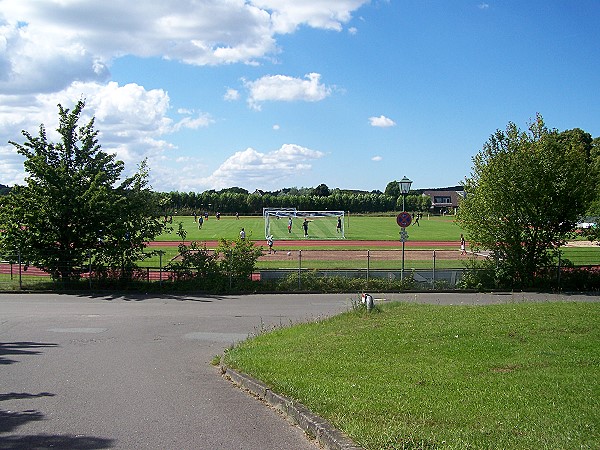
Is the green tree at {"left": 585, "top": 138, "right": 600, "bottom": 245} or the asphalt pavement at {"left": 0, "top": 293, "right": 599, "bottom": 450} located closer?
the asphalt pavement at {"left": 0, "top": 293, "right": 599, "bottom": 450}

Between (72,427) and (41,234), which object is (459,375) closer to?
(72,427)

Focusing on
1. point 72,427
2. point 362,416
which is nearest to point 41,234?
point 72,427

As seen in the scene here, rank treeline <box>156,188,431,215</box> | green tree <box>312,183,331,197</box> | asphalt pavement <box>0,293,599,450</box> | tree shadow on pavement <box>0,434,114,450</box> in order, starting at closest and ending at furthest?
1. tree shadow on pavement <box>0,434,114,450</box>
2. asphalt pavement <box>0,293,599,450</box>
3. treeline <box>156,188,431,215</box>
4. green tree <box>312,183,331,197</box>

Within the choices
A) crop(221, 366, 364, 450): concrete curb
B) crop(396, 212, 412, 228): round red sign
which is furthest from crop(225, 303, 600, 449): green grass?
crop(396, 212, 412, 228): round red sign

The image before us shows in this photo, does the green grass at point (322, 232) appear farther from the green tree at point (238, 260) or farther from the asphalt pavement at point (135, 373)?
the asphalt pavement at point (135, 373)

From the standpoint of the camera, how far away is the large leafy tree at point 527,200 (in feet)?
77.8

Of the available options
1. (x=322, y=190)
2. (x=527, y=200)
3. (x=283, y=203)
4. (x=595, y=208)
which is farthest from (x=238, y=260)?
(x=322, y=190)

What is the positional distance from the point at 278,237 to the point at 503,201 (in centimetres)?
3475

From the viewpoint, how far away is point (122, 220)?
23797mm

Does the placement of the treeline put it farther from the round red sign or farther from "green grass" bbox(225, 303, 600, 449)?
"green grass" bbox(225, 303, 600, 449)

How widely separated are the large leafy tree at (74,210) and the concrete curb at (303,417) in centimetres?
1548

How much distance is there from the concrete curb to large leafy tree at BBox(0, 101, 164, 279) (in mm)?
15482

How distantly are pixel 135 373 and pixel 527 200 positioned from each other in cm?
1776

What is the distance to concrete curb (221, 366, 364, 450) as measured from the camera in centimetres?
609
